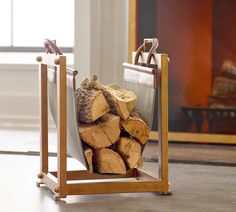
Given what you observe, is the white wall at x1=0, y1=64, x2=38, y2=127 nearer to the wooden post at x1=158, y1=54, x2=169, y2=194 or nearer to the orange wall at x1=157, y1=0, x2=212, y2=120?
the orange wall at x1=157, y1=0, x2=212, y2=120

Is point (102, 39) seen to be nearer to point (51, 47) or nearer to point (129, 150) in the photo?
point (51, 47)

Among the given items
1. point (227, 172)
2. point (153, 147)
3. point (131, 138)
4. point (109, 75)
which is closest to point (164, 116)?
point (131, 138)

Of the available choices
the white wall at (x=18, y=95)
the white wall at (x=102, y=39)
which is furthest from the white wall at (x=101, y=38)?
the white wall at (x=18, y=95)

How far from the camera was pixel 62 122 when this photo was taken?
9.07 ft

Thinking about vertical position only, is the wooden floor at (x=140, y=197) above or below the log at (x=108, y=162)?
below

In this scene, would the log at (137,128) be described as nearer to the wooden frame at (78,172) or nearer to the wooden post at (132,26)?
the wooden frame at (78,172)

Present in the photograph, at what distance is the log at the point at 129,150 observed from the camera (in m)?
2.93

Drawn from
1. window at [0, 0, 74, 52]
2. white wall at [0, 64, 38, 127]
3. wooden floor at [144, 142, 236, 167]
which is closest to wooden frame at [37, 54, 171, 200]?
wooden floor at [144, 142, 236, 167]

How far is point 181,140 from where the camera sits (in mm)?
4332

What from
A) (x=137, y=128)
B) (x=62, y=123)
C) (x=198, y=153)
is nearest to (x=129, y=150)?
(x=137, y=128)

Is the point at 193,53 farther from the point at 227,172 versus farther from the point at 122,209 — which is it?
the point at 122,209

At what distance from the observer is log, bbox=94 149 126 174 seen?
290 cm

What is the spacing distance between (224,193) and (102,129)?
68cm

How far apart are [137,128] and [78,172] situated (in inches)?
15.6
